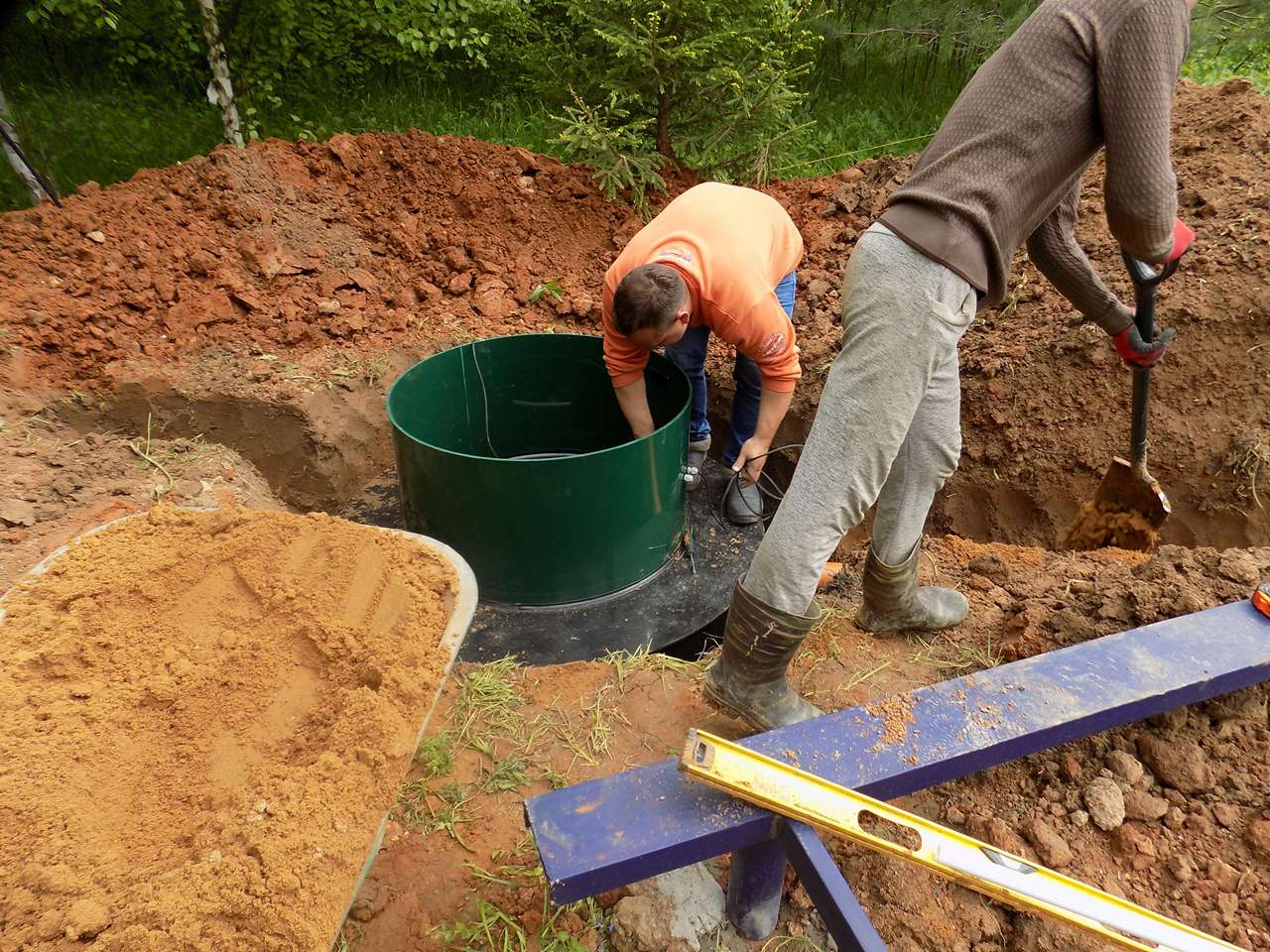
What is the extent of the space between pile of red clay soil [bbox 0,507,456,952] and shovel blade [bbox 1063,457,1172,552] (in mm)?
2355

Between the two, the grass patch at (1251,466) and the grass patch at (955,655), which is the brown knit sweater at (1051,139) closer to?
the grass patch at (955,655)

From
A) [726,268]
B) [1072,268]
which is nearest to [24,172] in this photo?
[726,268]

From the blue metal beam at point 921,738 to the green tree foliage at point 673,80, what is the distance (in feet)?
11.8

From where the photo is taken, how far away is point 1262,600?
1646 mm

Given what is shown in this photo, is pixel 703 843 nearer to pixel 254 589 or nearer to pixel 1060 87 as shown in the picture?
pixel 254 589

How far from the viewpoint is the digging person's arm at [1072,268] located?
2123 mm

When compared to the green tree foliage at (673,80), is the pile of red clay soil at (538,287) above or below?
below

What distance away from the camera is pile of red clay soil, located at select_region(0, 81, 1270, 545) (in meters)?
2.88

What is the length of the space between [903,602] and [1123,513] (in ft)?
3.61

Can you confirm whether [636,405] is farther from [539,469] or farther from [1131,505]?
[1131,505]

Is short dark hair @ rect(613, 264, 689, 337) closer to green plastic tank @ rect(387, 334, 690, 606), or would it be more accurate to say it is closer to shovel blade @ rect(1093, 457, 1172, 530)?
green plastic tank @ rect(387, 334, 690, 606)

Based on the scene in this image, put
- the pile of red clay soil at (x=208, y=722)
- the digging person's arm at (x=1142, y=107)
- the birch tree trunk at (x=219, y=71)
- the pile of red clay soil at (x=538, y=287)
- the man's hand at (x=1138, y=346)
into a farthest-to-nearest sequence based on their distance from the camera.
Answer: the birch tree trunk at (x=219, y=71), the pile of red clay soil at (x=538, y=287), the man's hand at (x=1138, y=346), the digging person's arm at (x=1142, y=107), the pile of red clay soil at (x=208, y=722)

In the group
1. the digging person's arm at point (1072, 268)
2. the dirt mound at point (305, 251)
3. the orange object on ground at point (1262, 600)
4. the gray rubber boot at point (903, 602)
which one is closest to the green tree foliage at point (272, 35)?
the dirt mound at point (305, 251)

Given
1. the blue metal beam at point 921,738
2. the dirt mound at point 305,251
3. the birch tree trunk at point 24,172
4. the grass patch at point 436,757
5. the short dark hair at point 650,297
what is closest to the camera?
the blue metal beam at point 921,738
